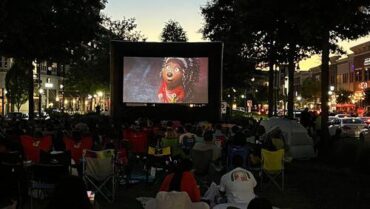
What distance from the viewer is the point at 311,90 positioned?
111 m

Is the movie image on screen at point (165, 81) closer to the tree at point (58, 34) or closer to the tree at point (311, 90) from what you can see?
the tree at point (58, 34)

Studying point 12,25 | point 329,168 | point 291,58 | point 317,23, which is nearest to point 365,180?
point 329,168

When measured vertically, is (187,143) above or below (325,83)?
below

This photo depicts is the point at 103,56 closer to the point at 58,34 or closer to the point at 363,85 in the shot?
the point at 58,34

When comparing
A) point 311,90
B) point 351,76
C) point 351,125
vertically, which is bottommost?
point 351,125

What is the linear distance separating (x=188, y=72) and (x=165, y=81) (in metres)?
1.29

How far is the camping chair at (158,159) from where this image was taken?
45.6 feet

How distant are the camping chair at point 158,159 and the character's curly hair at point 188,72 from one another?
17.9m

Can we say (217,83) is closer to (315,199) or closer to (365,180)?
(365,180)

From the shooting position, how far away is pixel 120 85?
3259 centimetres

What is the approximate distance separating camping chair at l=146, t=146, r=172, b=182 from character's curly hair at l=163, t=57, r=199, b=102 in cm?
1793

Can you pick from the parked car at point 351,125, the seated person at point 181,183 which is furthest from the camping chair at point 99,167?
the parked car at point 351,125

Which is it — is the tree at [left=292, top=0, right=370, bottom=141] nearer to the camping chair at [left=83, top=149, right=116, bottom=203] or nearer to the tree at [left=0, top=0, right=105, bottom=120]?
the tree at [left=0, top=0, right=105, bottom=120]

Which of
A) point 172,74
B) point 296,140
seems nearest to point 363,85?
point 172,74
